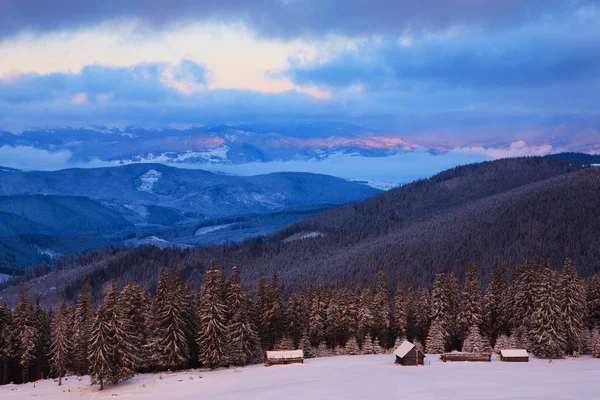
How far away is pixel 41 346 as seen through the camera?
11000 cm

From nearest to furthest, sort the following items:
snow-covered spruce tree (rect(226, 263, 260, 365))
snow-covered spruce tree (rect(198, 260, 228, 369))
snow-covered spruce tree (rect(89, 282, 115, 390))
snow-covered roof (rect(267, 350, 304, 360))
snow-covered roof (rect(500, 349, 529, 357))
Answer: snow-covered spruce tree (rect(89, 282, 115, 390)) < snow-covered spruce tree (rect(198, 260, 228, 369)) < snow-covered roof (rect(500, 349, 529, 357)) < snow-covered roof (rect(267, 350, 304, 360)) < snow-covered spruce tree (rect(226, 263, 260, 365))

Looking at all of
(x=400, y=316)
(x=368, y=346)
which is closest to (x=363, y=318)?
(x=368, y=346)

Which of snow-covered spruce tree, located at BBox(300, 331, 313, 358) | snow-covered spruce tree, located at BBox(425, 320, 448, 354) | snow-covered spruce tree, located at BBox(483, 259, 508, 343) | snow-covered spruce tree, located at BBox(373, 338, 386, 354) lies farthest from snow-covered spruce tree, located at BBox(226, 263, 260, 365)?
snow-covered spruce tree, located at BBox(483, 259, 508, 343)

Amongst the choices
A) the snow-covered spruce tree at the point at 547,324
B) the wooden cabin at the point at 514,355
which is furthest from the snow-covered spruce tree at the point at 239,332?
the snow-covered spruce tree at the point at 547,324

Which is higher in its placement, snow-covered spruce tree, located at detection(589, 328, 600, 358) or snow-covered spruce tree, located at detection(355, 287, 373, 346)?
snow-covered spruce tree, located at detection(355, 287, 373, 346)

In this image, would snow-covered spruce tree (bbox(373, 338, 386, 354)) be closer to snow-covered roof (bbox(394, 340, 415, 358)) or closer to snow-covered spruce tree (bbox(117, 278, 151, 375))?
Result: snow-covered roof (bbox(394, 340, 415, 358))

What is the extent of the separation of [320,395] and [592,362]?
1700 inches

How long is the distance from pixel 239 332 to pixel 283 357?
734cm

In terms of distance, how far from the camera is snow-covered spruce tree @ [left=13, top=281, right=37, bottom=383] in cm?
10312

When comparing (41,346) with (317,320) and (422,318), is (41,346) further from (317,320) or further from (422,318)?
(422,318)

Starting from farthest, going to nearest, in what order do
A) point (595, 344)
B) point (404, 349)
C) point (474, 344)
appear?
1. point (474, 344)
2. point (595, 344)
3. point (404, 349)

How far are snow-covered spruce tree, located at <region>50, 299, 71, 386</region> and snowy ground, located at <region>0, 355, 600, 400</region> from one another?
354cm

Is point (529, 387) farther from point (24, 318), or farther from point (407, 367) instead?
point (24, 318)

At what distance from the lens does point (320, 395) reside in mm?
72438
